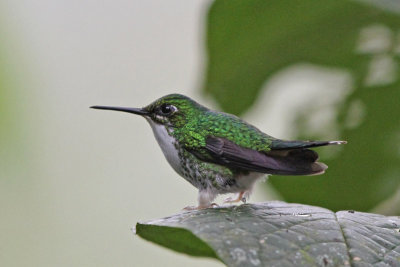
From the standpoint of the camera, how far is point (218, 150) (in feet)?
10.7

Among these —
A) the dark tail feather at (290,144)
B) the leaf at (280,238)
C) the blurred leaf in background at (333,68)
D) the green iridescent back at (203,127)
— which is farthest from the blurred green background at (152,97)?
the leaf at (280,238)

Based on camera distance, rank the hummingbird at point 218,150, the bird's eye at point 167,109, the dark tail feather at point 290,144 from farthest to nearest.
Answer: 1. the bird's eye at point 167,109
2. the hummingbird at point 218,150
3. the dark tail feather at point 290,144

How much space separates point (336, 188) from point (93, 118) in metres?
4.20

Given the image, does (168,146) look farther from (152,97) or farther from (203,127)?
(152,97)

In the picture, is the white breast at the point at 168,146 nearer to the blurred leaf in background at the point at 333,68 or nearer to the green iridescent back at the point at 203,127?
the green iridescent back at the point at 203,127

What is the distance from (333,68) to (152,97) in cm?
373

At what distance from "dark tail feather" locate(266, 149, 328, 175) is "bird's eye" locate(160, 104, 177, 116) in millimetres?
782

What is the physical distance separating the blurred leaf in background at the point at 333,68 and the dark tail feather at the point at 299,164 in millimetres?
559

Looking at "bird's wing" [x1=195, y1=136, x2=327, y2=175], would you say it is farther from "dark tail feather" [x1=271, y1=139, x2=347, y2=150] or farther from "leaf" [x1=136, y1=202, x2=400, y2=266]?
"leaf" [x1=136, y1=202, x2=400, y2=266]

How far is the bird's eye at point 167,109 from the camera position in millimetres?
3600

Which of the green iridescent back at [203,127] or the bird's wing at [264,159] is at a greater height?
the green iridescent back at [203,127]

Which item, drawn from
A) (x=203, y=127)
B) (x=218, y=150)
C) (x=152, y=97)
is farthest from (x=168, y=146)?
(x=152, y=97)

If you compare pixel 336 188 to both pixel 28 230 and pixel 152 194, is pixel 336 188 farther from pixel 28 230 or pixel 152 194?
pixel 28 230

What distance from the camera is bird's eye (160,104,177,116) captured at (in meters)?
3.60
